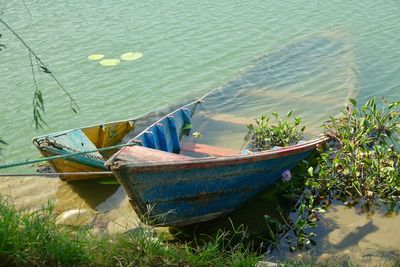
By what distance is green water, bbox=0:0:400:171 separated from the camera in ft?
31.3

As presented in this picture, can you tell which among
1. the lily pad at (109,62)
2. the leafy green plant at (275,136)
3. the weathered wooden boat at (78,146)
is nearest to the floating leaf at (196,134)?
the leafy green plant at (275,136)

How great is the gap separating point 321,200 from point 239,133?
7.97 feet

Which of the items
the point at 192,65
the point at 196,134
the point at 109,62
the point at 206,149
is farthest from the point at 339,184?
the point at 109,62

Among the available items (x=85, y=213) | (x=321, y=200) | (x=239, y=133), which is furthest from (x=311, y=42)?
(x=85, y=213)

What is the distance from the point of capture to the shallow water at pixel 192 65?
8.60m

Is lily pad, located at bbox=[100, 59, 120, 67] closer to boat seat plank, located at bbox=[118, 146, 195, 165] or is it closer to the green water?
the green water

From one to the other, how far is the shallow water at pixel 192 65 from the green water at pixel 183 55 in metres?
Answer: 0.03

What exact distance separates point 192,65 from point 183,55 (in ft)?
1.84

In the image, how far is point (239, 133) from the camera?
836 cm

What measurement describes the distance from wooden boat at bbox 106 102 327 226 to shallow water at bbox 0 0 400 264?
593 mm

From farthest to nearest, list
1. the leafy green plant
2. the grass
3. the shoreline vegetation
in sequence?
the leafy green plant → the shoreline vegetation → the grass

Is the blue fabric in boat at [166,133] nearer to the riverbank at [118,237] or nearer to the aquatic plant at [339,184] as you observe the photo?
the riverbank at [118,237]

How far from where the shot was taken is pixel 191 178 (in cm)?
523

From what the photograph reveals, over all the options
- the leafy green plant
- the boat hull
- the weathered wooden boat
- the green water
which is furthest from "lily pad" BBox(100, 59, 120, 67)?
the boat hull
